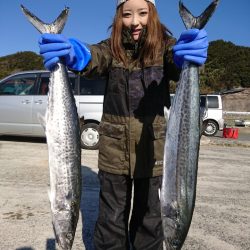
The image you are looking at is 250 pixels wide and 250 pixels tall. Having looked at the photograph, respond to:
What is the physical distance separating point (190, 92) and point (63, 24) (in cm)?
100

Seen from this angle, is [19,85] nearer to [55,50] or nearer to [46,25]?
[46,25]

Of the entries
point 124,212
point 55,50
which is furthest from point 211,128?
point 55,50

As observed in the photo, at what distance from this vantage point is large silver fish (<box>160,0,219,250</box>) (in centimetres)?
265

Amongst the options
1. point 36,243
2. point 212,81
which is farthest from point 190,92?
point 212,81

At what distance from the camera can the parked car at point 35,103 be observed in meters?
10.9

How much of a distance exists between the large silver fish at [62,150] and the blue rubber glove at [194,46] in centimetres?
83

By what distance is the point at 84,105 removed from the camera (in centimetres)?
1089

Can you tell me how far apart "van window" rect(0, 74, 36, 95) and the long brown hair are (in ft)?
26.2

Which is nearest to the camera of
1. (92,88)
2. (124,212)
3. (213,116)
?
(124,212)

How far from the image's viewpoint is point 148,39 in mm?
3275

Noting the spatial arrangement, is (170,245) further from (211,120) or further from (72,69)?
(211,120)

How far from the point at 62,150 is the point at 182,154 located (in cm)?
80

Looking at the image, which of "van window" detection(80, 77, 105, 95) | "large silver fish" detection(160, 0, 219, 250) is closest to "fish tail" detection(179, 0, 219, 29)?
"large silver fish" detection(160, 0, 219, 250)

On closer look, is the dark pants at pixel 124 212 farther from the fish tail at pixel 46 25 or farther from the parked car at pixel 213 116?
the parked car at pixel 213 116
